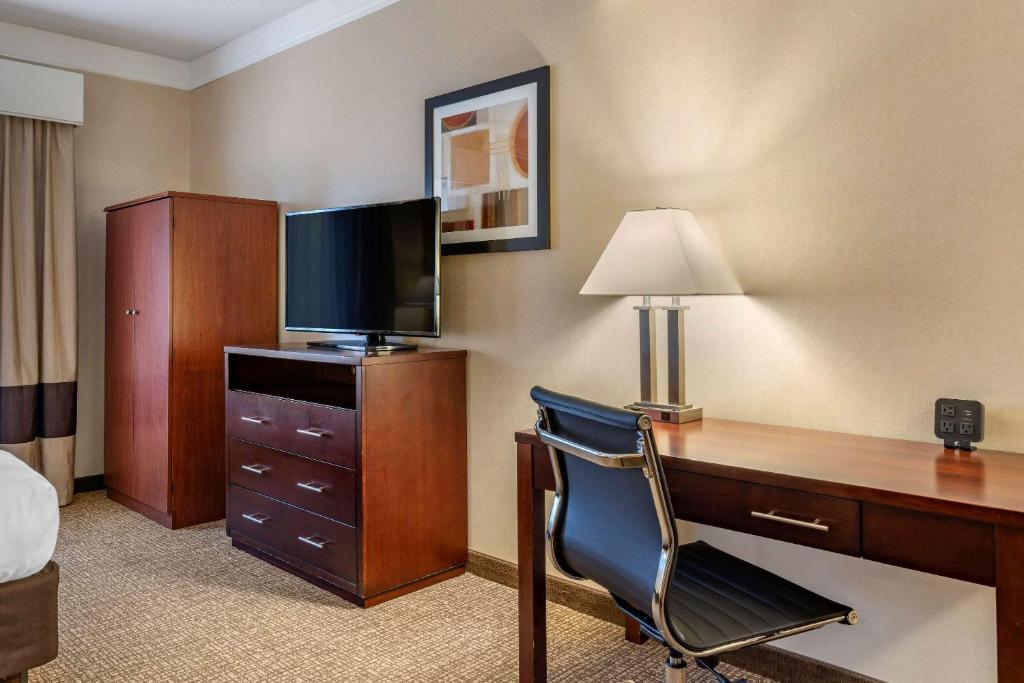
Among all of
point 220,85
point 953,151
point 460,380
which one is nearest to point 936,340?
point 953,151

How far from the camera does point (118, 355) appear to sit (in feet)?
13.1

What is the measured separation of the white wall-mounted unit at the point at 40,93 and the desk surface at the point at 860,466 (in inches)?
138

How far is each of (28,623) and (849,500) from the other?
1973 mm

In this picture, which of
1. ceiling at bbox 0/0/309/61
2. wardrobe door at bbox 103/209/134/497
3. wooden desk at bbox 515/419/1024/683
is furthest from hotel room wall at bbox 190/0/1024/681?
wardrobe door at bbox 103/209/134/497

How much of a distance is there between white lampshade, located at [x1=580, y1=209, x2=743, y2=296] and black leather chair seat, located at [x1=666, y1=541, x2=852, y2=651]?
0.73 meters

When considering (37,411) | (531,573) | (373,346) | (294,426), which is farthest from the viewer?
(37,411)

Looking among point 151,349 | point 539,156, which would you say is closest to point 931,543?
point 539,156

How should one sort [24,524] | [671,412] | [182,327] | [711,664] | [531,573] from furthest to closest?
[182,327] → [671,412] → [531,573] → [24,524] → [711,664]

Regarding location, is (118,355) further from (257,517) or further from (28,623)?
(28,623)

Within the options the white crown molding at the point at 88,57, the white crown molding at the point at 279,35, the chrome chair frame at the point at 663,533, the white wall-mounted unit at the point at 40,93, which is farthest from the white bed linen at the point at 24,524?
the white crown molding at the point at 88,57

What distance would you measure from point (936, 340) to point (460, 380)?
1689 millimetres

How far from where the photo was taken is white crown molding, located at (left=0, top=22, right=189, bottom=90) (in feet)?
13.0

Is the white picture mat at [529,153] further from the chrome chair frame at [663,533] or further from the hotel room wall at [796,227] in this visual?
the chrome chair frame at [663,533]

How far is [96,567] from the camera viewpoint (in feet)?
9.93
